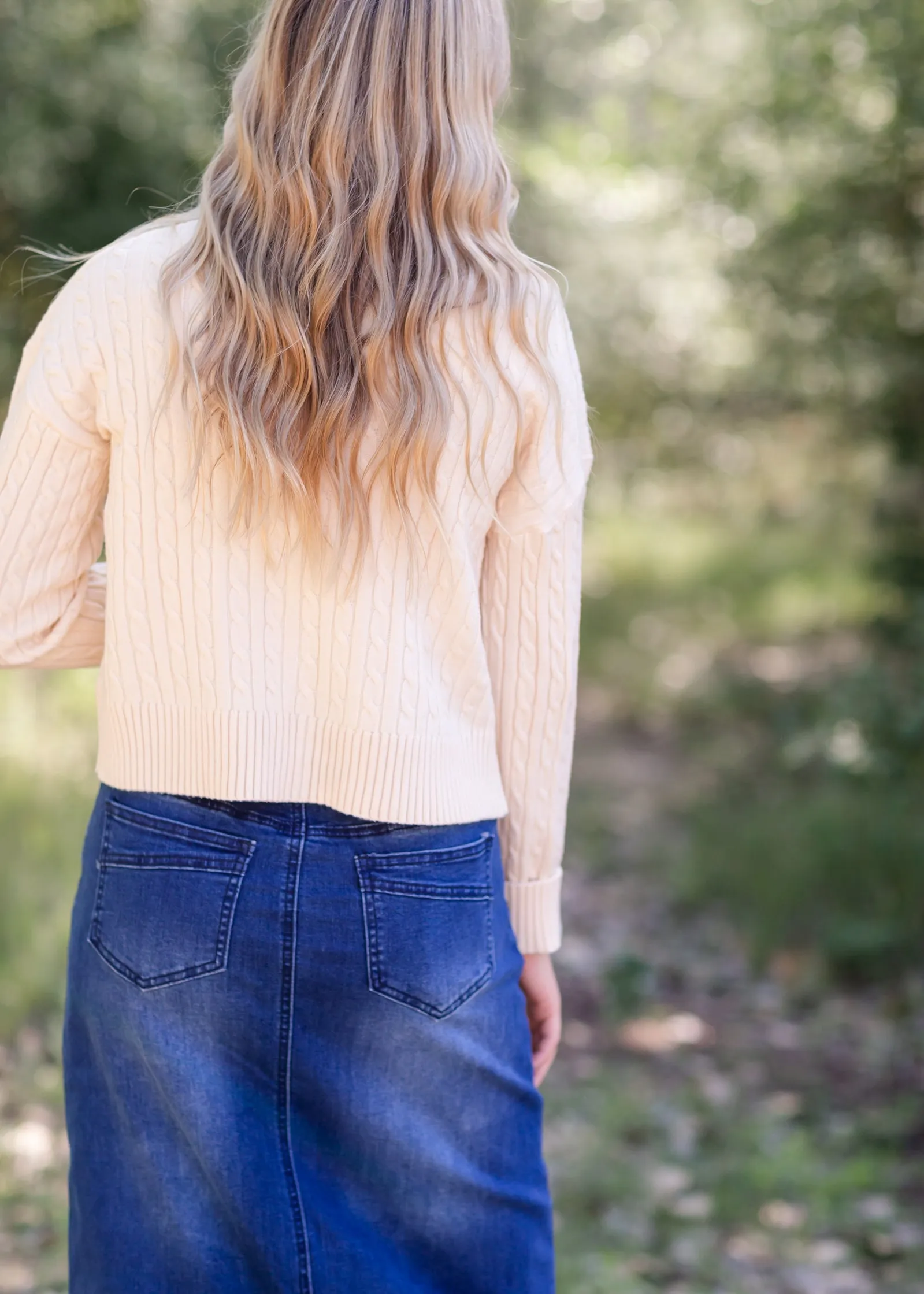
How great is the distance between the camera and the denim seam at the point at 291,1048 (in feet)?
5.02

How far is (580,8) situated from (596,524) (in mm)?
3804

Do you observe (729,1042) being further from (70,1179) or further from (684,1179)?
(70,1179)

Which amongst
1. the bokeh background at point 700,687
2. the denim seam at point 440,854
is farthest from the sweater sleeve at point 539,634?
the bokeh background at point 700,687

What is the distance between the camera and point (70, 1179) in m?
1.64

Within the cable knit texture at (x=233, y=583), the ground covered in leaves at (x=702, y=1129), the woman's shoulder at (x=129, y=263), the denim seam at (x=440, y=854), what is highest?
the woman's shoulder at (x=129, y=263)

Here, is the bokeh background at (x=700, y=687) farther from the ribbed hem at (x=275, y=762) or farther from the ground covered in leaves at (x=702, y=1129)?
the ribbed hem at (x=275, y=762)

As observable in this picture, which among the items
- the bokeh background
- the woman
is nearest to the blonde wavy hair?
the woman

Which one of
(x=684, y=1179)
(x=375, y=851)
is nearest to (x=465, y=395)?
(x=375, y=851)

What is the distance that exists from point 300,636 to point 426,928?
0.37m

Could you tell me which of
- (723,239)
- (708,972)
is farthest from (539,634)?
(723,239)

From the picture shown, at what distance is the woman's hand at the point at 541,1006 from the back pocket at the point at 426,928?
23 cm

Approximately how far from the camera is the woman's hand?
1857 mm

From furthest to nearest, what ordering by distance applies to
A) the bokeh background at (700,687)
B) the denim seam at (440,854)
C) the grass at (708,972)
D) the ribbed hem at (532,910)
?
the bokeh background at (700,687), the grass at (708,972), the ribbed hem at (532,910), the denim seam at (440,854)

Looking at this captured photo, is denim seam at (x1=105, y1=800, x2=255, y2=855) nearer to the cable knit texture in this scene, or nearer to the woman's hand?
the cable knit texture
